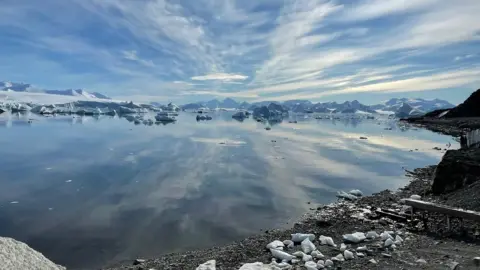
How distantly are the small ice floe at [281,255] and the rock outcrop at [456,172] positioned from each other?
312 inches

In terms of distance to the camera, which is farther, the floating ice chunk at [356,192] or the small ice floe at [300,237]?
the floating ice chunk at [356,192]

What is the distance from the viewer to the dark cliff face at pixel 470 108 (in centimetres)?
7600

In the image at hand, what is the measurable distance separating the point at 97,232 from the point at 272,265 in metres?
6.94

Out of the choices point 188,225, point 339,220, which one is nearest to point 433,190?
point 339,220

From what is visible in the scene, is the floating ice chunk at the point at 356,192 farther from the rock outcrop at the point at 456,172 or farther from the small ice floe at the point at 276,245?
the small ice floe at the point at 276,245

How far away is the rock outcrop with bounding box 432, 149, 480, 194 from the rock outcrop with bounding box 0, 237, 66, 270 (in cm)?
1258

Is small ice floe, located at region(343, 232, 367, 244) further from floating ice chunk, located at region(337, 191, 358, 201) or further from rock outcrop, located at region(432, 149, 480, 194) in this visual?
floating ice chunk, located at region(337, 191, 358, 201)

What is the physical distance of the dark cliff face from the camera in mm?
76000

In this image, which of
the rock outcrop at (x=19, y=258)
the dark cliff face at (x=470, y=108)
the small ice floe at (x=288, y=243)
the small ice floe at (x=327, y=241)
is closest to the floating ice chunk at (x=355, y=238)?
the small ice floe at (x=327, y=241)

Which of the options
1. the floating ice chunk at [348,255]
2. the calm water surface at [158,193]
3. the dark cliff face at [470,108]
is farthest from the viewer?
the dark cliff face at [470,108]

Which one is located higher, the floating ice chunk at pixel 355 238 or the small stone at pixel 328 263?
the small stone at pixel 328 263

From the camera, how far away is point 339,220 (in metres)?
10.8

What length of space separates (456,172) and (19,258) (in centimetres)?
1330

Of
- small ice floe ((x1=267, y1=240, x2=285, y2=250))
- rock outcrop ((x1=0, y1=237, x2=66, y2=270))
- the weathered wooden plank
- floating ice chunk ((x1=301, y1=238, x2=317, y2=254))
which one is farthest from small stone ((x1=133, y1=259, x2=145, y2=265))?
the weathered wooden plank
